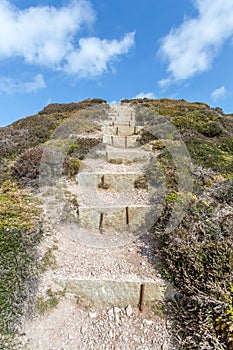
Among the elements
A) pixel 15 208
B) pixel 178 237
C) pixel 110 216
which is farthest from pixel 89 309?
pixel 15 208

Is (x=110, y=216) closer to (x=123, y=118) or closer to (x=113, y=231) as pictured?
(x=113, y=231)

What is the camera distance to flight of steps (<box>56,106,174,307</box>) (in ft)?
13.5

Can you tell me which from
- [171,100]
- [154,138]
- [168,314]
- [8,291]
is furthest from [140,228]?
[171,100]

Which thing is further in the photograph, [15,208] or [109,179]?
[109,179]

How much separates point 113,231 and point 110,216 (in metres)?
0.36

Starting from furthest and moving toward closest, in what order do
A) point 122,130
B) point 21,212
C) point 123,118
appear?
point 123,118, point 122,130, point 21,212

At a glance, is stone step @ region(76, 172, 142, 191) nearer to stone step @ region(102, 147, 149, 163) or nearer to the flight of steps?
the flight of steps

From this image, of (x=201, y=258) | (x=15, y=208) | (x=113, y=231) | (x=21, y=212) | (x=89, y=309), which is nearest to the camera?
(x=201, y=258)

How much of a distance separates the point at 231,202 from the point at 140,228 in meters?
2.15

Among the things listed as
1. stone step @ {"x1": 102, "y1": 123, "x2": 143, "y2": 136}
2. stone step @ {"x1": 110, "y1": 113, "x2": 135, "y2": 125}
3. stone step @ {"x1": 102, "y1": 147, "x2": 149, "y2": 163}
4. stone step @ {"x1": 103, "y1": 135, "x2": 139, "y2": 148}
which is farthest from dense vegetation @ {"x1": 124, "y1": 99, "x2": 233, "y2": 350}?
stone step @ {"x1": 110, "y1": 113, "x2": 135, "y2": 125}

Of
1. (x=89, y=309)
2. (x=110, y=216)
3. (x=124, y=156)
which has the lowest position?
(x=89, y=309)

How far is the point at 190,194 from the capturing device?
570cm

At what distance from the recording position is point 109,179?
23.8 feet

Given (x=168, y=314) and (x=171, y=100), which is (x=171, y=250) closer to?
(x=168, y=314)
